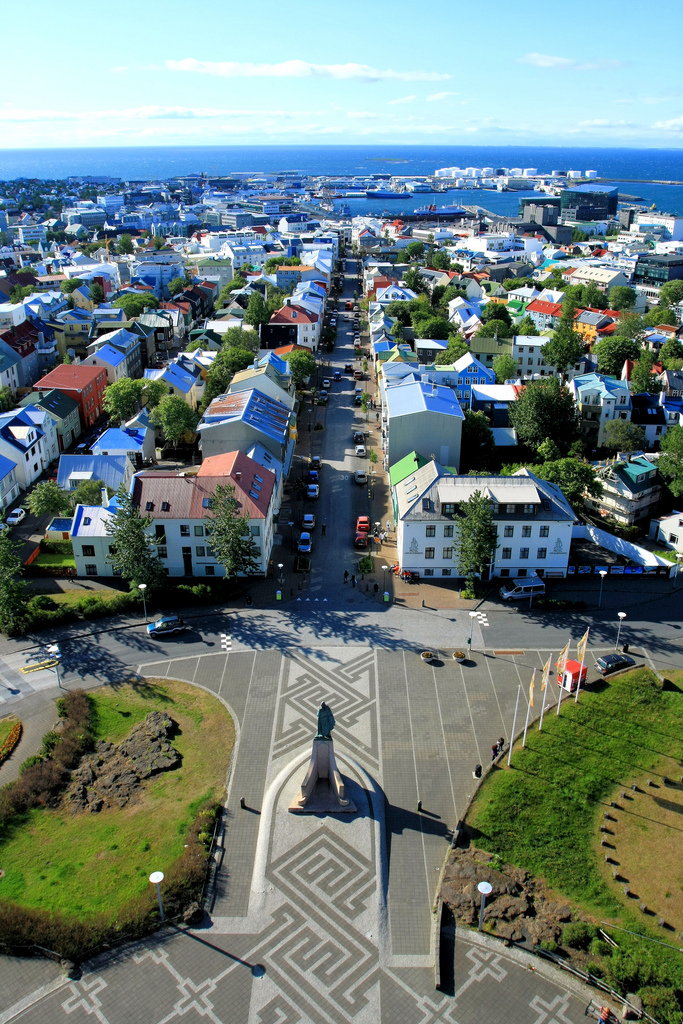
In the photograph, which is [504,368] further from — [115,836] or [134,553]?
[115,836]

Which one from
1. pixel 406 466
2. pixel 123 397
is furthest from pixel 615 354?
pixel 123 397

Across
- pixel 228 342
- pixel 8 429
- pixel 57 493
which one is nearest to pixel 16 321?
pixel 228 342

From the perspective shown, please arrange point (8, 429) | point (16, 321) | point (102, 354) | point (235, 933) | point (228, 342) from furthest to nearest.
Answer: point (16, 321), point (228, 342), point (102, 354), point (8, 429), point (235, 933)

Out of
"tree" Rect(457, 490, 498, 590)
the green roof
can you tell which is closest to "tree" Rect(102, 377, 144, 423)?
the green roof

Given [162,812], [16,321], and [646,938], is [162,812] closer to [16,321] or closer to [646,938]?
[646,938]

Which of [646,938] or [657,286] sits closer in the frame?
[646,938]

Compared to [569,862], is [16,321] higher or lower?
higher

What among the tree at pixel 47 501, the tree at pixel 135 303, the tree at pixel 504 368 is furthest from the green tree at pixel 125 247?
the tree at pixel 47 501
